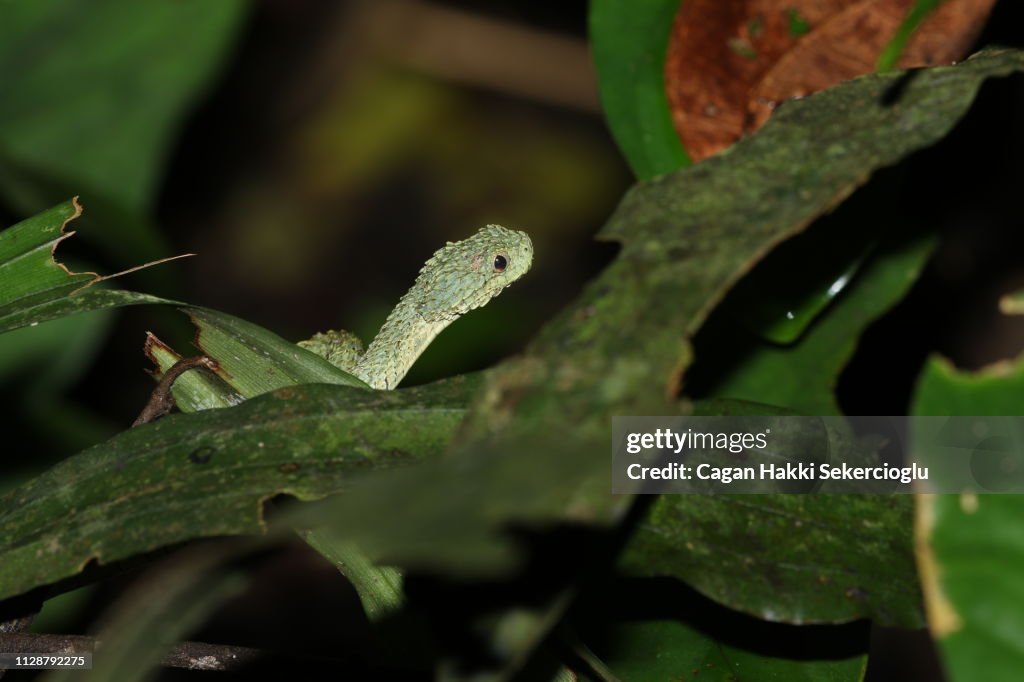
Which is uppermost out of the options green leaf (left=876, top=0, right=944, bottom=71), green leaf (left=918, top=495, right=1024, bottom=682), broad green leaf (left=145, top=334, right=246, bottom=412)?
green leaf (left=876, top=0, right=944, bottom=71)

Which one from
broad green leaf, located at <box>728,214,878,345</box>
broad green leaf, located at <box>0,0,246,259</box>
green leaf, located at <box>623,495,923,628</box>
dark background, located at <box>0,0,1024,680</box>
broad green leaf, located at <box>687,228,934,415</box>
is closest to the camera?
green leaf, located at <box>623,495,923,628</box>

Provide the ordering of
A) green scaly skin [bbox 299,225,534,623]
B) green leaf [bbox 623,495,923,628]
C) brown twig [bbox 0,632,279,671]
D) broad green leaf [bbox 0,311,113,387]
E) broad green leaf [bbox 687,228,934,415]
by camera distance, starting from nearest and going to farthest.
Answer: green leaf [bbox 623,495,923,628], brown twig [bbox 0,632,279,671], broad green leaf [bbox 687,228,934,415], green scaly skin [bbox 299,225,534,623], broad green leaf [bbox 0,311,113,387]

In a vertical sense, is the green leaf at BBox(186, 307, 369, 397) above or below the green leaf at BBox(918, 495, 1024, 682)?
above

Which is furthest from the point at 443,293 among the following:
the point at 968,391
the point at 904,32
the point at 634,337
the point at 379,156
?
the point at 379,156

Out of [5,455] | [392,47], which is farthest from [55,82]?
[392,47]

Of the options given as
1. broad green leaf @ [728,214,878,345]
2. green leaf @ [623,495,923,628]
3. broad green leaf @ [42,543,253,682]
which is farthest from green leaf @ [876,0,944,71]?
broad green leaf @ [42,543,253,682]

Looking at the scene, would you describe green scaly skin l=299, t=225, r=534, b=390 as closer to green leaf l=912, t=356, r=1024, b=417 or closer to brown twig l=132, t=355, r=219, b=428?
brown twig l=132, t=355, r=219, b=428

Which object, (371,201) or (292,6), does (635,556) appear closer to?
(371,201)
